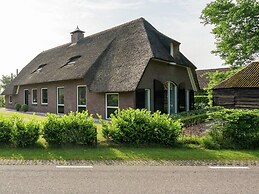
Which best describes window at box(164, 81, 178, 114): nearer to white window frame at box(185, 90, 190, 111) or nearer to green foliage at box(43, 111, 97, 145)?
white window frame at box(185, 90, 190, 111)

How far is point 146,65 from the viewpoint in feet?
46.8

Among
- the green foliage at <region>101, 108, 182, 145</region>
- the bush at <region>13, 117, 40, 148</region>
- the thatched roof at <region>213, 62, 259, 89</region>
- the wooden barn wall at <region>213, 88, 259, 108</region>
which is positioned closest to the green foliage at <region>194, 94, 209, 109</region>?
the wooden barn wall at <region>213, 88, 259, 108</region>

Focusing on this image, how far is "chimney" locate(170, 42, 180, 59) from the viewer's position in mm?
17969

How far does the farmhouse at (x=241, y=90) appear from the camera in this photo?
2086 cm

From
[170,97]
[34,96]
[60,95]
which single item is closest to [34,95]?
[34,96]

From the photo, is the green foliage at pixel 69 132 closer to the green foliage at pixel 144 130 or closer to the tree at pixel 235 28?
the green foliage at pixel 144 130

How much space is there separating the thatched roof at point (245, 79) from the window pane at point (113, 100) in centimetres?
1244

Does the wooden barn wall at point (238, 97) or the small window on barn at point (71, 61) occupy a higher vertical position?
the small window on barn at point (71, 61)

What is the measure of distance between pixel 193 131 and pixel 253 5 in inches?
713

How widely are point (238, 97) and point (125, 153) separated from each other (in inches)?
713

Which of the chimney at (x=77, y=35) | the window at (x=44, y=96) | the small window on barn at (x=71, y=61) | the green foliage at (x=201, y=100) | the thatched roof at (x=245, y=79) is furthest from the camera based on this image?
the green foliage at (x=201, y=100)

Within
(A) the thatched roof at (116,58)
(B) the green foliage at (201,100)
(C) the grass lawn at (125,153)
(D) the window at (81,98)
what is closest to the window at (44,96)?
(A) the thatched roof at (116,58)

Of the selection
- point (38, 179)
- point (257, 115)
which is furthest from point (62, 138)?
point (257, 115)

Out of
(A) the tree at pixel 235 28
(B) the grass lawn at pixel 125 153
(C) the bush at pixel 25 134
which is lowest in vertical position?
(B) the grass lawn at pixel 125 153
